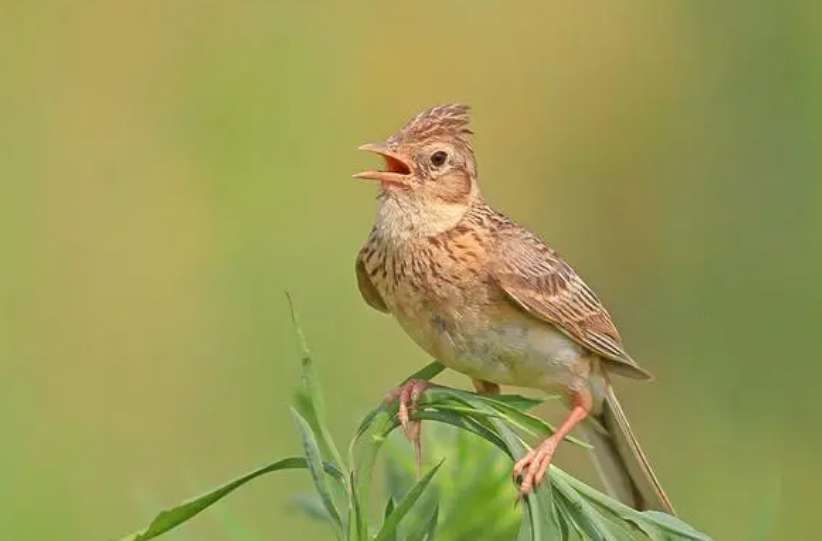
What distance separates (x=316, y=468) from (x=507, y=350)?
1.40 metres

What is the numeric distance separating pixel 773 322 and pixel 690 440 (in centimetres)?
56

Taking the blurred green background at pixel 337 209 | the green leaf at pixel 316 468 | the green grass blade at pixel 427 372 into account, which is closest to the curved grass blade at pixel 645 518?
the green leaf at pixel 316 468

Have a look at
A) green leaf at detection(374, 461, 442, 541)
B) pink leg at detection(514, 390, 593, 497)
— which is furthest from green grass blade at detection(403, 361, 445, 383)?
green leaf at detection(374, 461, 442, 541)

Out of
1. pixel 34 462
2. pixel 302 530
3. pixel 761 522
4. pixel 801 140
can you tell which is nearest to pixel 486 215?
pixel 302 530

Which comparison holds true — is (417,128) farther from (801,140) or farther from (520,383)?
(801,140)

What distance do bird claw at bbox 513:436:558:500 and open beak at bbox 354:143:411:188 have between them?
1123 mm

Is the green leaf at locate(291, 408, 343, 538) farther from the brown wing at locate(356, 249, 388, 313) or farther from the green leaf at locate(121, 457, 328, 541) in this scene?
the brown wing at locate(356, 249, 388, 313)

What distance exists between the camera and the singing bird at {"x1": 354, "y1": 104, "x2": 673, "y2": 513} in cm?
344

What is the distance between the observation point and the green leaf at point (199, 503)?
2.06 metres

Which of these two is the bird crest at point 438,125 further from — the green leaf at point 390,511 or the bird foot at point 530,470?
the green leaf at point 390,511

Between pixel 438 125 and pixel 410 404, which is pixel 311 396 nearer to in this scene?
pixel 410 404

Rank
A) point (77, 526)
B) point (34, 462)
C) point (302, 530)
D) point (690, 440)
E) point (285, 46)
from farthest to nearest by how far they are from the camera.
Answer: point (285, 46) → point (690, 440) → point (34, 462) → point (77, 526) → point (302, 530)

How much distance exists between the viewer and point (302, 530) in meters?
4.43

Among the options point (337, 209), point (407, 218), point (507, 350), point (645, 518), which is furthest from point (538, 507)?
point (337, 209)
